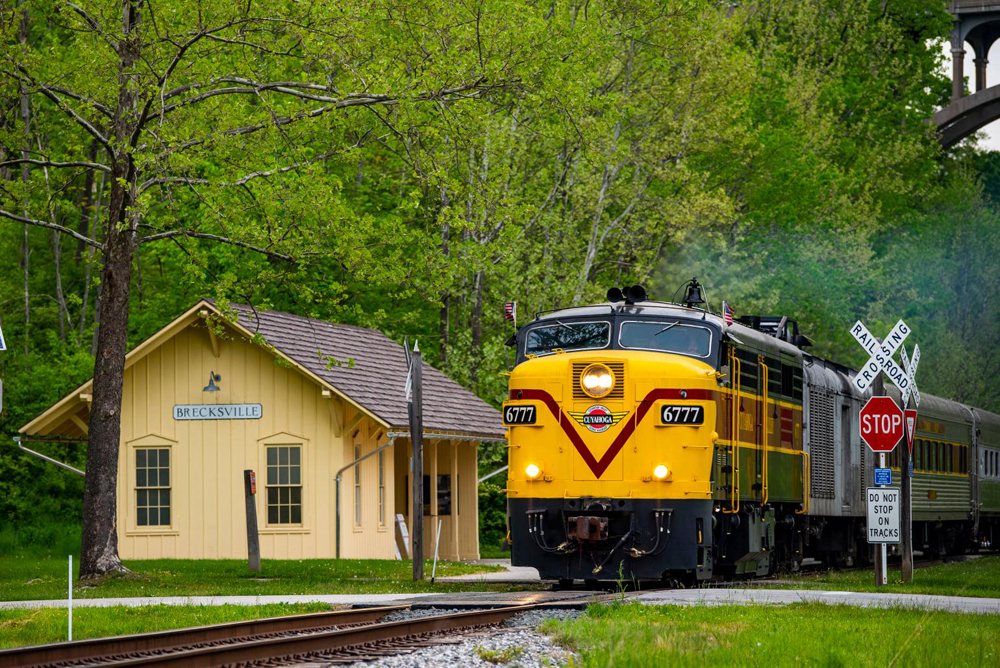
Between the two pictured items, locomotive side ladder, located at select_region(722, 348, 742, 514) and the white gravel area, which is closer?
the white gravel area

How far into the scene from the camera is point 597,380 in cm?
1967

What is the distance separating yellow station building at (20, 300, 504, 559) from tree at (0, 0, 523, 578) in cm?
609

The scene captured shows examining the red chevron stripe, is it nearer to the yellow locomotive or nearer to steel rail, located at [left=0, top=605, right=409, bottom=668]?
the yellow locomotive

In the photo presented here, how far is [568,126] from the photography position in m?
35.7

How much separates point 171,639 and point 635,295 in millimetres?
9166

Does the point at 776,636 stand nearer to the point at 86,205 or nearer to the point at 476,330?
the point at 476,330

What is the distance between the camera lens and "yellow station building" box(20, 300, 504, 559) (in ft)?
100

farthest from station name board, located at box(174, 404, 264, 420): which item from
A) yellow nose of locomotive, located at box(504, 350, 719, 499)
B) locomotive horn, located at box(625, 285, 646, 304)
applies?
locomotive horn, located at box(625, 285, 646, 304)

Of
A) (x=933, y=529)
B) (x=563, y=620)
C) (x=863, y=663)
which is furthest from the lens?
(x=933, y=529)

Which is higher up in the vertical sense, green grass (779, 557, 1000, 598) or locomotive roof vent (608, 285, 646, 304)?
locomotive roof vent (608, 285, 646, 304)

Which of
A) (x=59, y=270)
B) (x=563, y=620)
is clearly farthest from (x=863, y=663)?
(x=59, y=270)

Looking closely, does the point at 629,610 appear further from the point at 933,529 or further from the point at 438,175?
the point at 933,529

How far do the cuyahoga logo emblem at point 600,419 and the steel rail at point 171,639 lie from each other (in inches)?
166

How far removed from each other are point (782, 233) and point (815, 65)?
58.1 ft
